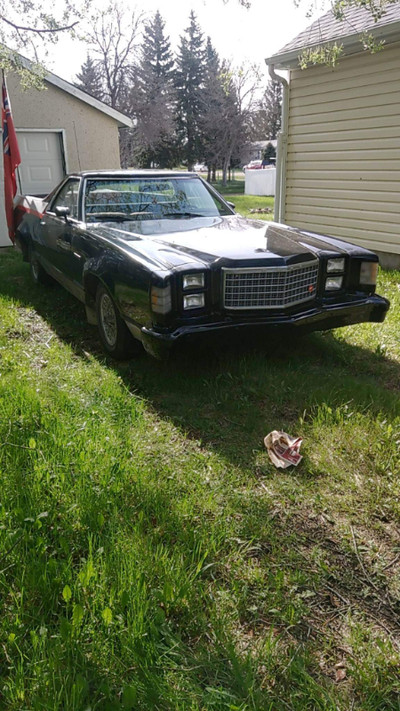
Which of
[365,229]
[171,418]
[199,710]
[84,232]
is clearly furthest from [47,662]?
[365,229]

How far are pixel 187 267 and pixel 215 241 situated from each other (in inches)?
26.9

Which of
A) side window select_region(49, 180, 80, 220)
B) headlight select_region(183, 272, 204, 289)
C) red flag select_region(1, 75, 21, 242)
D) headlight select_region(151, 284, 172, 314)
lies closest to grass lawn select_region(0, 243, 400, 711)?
headlight select_region(151, 284, 172, 314)

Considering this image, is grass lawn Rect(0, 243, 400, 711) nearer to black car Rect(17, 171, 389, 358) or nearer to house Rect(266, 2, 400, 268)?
black car Rect(17, 171, 389, 358)

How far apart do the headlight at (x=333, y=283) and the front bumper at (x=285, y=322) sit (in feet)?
0.45

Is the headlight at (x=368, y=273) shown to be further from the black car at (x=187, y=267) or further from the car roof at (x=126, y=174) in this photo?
the car roof at (x=126, y=174)

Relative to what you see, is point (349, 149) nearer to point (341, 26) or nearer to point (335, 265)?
point (341, 26)

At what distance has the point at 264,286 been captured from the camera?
3.81m

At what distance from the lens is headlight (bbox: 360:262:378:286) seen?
431cm

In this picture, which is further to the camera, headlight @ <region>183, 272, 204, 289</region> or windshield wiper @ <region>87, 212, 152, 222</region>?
windshield wiper @ <region>87, 212, 152, 222</region>

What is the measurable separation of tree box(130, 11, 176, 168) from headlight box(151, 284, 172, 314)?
3127 centimetres

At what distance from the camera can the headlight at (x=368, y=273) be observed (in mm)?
4309

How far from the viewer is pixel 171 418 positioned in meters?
3.53

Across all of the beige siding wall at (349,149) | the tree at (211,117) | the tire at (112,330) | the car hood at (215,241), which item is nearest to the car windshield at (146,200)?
the car hood at (215,241)

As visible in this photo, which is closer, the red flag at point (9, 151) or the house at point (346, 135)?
the house at point (346, 135)
